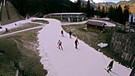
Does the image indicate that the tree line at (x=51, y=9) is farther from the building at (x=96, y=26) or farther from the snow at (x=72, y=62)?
the snow at (x=72, y=62)

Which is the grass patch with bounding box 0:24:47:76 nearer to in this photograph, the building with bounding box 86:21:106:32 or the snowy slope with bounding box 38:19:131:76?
the snowy slope with bounding box 38:19:131:76

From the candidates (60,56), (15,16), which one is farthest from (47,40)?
(15,16)

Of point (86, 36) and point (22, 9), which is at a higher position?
point (22, 9)

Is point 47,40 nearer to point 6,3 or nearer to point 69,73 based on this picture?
point 69,73

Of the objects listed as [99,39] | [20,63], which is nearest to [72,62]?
[20,63]

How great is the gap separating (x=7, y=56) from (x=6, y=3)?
284 feet

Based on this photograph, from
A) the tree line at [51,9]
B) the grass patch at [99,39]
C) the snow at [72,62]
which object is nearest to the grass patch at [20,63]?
the snow at [72,62]

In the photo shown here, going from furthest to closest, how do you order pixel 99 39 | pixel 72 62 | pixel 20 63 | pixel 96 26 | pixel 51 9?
pixel 51 9
pixel 96 26
pixel 99 39
pixel 72 62
pixel 20 63

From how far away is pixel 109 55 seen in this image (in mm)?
37688

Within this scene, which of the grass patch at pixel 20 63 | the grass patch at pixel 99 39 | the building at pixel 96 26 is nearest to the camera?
the grass patch at pixel 20 63

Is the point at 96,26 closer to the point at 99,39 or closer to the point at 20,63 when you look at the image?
the point at 99,39

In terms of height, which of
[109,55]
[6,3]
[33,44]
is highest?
[6,3]

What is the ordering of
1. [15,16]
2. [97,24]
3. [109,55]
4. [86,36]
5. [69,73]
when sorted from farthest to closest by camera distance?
1. [15,16]
2. [97,24]
3. [86,36]
4. [109,55]
5. [69,73]

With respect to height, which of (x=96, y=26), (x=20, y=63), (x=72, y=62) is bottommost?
(x=72, y=62)
